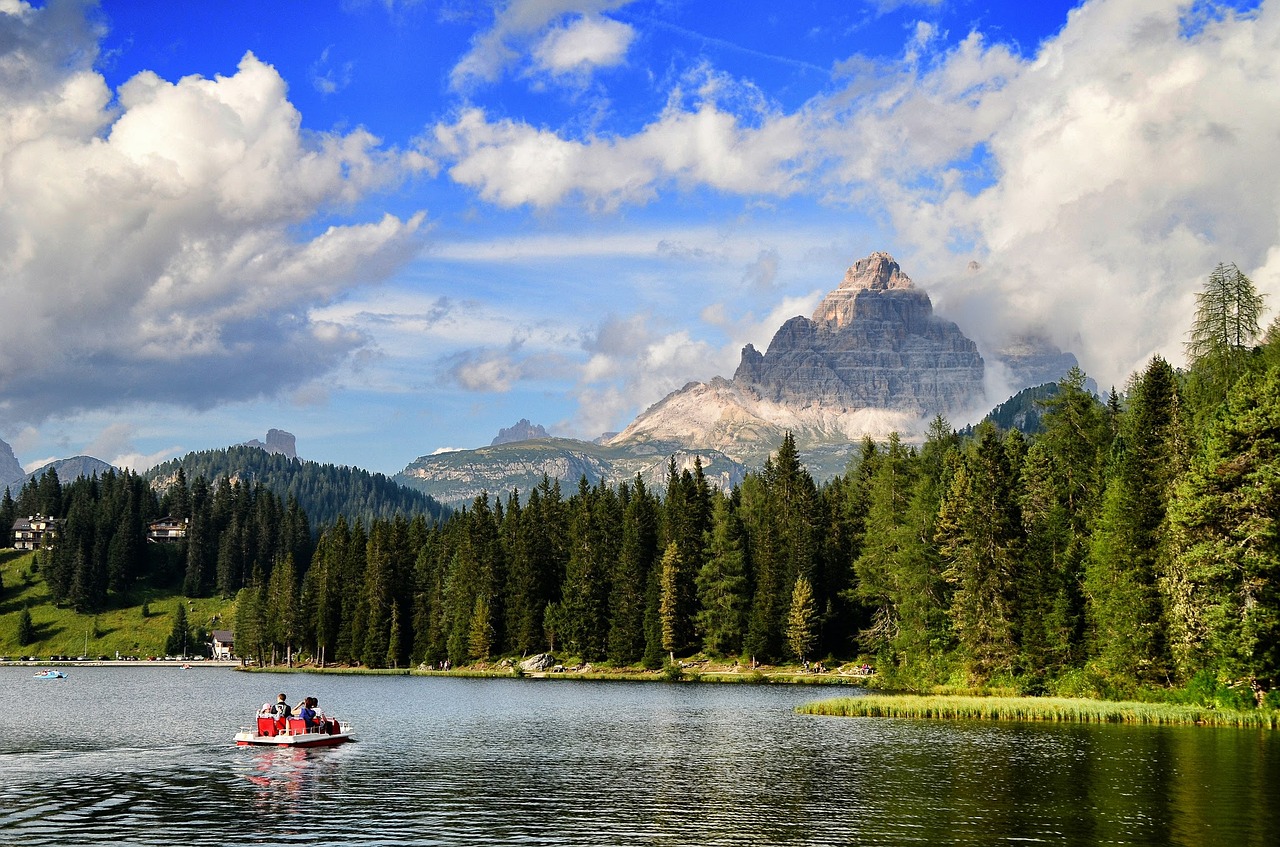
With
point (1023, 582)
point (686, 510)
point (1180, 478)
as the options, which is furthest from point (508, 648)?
point (1180, 478)

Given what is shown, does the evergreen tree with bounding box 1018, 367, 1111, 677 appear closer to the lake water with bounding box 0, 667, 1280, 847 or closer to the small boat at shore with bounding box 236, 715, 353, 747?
the lake water with bounding box 0, 667, 1280, 847

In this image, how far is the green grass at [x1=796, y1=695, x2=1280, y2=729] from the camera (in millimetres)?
78363

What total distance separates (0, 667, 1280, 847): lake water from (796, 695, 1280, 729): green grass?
337 centimetres

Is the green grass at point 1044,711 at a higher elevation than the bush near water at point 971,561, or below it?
below

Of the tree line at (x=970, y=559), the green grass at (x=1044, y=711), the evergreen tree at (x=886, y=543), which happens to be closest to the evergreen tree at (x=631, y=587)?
the tree line at (x=970, y=559)

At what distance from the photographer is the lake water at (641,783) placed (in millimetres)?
45125

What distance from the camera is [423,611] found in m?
197

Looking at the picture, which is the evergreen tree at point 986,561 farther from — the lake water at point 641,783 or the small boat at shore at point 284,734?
the small boat at shore at point 284,734

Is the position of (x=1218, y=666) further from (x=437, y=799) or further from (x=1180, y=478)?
(x=437, y=799)

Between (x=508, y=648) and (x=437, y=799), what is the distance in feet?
437

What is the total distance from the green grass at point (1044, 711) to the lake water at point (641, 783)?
3368mm

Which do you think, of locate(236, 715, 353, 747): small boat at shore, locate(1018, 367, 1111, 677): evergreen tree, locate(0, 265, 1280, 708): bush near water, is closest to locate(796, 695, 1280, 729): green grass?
locate(0, 265, 1280, 708): bush near water

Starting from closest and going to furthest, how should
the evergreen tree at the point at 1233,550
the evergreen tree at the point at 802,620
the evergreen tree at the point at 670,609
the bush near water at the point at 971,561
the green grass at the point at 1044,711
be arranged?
the green grass at the point at 1044,711 < the evergreen tree at the point at 1233,550 < the bush near water at the point at 971,561 < the evergreen tree at the point at 802,620 < the evergreen tree at the point at 670,609

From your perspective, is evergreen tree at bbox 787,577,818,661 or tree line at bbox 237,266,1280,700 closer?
tree line at bbox 237,266,1280,700
